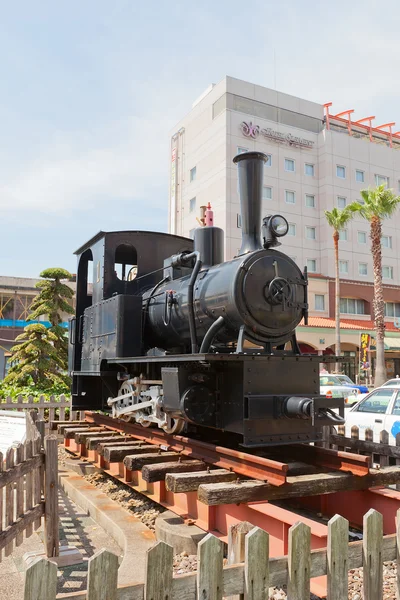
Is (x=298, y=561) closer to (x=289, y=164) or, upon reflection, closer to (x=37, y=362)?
(x=37, y=362)

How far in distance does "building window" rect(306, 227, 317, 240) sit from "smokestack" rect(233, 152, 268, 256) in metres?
33.8

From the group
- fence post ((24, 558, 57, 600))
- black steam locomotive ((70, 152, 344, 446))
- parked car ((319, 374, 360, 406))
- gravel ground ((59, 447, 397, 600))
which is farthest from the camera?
parked car ((319, 374, 360, 406))

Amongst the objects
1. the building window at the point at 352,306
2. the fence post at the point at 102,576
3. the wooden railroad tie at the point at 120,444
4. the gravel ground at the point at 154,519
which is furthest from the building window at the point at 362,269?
the fence post at the point at 102,576

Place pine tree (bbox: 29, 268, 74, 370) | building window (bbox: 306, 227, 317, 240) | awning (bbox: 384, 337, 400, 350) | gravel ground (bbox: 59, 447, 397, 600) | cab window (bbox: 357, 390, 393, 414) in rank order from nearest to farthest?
1. gravel ground (bbox: 59, 447, 397, 600)
2. cab window (bbox: 357, 390, 393, 414)
3. pine tree (bbox: 29, 268, 74, 370)
4. awning (bbox: 384, 337, 400, 350)
5. building window (bbox: 306, 227, 317, 240)

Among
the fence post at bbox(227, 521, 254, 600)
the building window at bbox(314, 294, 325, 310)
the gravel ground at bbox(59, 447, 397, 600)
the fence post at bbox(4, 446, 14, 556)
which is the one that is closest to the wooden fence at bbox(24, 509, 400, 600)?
the fence post at bbox(227, 521, 254, 600)

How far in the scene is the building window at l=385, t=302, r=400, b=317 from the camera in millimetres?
40053

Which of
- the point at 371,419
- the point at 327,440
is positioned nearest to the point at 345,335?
the point at 371,419

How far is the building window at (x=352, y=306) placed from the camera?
38.3 meters

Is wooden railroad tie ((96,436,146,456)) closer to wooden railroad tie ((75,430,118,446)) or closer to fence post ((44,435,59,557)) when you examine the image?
wooden railroad tie ((75,430,118,446))

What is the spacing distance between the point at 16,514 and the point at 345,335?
32527 millimetres

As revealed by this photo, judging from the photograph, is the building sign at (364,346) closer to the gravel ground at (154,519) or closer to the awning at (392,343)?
the awning at (392,343)

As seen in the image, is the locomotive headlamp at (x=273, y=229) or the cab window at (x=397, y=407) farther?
the cab window at (x=397, y=407)

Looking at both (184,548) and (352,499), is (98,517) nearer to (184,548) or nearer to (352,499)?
(184,548)

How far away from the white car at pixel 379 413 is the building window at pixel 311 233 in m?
30.5
